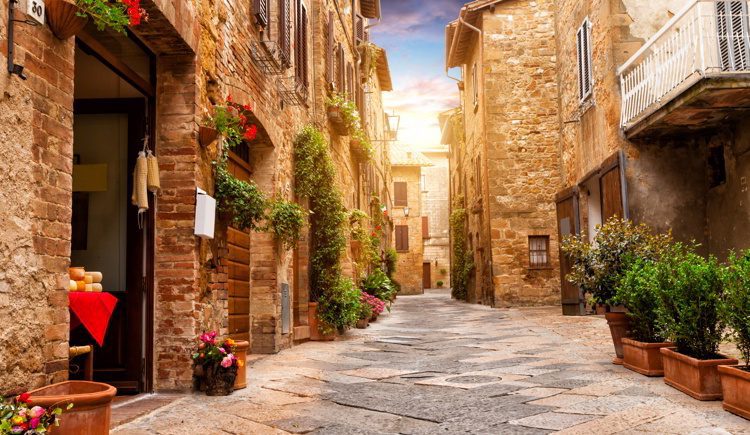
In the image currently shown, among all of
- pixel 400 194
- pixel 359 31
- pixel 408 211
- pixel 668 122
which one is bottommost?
pixel 668 122

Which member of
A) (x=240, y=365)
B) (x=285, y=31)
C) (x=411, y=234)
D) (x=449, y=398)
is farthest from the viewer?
(x=411, y=234)

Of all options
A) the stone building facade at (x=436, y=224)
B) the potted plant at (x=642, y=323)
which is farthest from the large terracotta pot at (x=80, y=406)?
the stone building facade at (x=436, y=224)

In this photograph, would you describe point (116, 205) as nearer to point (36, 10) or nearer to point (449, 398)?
point (36, 10)

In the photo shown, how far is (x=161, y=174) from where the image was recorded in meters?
5.26

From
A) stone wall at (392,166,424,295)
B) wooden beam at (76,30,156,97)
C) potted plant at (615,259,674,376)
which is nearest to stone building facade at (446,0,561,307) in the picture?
potted plant at (615,259,674,376)

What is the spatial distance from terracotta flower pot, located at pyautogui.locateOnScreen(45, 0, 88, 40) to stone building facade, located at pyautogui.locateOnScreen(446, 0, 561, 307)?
45.3 ft

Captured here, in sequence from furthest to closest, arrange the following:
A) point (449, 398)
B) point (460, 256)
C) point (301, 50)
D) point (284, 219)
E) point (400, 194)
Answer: point (400, 194)
point (460, 256)
point (301, 50)
point (284, 219)
point (449, 398)

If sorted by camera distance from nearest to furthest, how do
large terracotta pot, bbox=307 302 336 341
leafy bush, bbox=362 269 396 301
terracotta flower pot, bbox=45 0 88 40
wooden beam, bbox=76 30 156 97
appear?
terracotta flower pot, bbox=45 0 88 40
wooden beam, bbox=76 30 156 97
large terracotta pot, bbox=307 302 336 341
leafy bush, bbox=362 269 396 301

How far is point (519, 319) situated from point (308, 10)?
6.48m

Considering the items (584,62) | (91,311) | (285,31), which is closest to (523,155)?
(584,62)

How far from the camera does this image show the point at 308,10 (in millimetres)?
10758

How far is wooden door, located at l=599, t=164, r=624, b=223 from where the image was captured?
10.4m

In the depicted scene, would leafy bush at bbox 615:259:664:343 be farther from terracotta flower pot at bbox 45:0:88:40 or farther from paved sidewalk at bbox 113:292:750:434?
terracotta flower pot at bbox 45:0:88:40

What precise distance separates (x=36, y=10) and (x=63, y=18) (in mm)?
174
